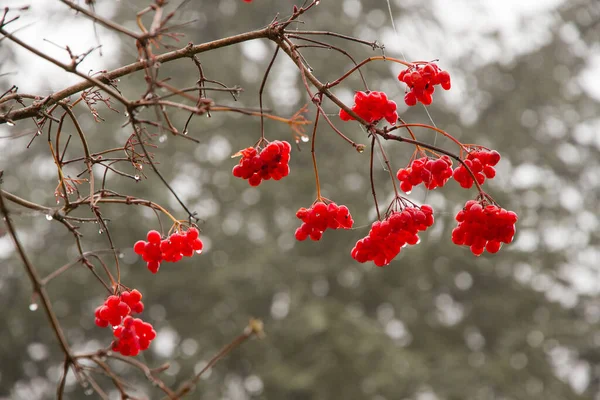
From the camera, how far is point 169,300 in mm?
10469

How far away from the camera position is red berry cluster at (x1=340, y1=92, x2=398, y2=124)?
179 cm

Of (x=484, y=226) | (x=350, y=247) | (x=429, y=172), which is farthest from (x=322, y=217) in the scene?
(x=350, y=247)

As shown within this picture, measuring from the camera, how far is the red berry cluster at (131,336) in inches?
72.6

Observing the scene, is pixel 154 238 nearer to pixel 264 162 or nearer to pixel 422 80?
pixel 264 162

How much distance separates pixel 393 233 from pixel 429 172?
181mm

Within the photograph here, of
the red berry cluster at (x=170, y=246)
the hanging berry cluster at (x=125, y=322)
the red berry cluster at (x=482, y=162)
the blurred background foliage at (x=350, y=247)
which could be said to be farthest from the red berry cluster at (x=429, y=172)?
the blurred background foliage at (x=350, y=247)

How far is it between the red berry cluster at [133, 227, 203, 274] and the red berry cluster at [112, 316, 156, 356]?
0.16 m

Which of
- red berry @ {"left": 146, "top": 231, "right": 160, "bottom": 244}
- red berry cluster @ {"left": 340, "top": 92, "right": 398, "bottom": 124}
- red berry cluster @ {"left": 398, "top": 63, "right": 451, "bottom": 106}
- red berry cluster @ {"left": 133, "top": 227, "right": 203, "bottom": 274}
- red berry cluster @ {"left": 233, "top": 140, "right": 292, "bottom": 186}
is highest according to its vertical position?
red berry cluster @ {"left": 398, "top": 63, "right": 451, "bottom": 106}

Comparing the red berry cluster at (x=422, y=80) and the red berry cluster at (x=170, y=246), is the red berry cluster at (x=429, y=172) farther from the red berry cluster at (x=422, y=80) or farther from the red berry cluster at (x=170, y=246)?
the red berry cluster at (x=170, y=246)

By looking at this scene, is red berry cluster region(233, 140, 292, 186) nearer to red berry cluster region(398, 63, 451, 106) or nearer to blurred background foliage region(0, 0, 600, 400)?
red berry cluster region(398, 63, 451, 106)

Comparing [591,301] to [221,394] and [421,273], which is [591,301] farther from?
[221,394]

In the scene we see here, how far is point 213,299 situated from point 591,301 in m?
5.49

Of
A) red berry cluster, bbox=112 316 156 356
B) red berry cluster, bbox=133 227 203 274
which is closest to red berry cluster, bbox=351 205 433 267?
red berry cluster, bbox=133 227 203 274

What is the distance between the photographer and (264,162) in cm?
184
